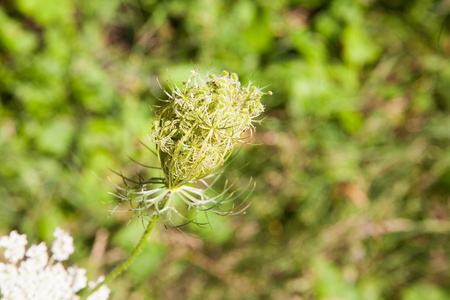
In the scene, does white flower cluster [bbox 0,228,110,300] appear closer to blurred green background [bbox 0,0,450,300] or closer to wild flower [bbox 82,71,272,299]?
wild flower [bbox 82,71,272,299]

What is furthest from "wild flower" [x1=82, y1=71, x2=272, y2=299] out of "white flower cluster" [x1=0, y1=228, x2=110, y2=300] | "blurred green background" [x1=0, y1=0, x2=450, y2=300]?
"blurred green background" [x1=0, y1=0, x2=450, y2=300]

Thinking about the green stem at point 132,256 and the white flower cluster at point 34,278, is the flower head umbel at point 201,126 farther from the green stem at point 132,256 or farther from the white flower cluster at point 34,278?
the white flower cluster at point 34,278

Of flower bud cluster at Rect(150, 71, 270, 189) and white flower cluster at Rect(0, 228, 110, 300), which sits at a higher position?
flower bud cluster at Rect(150, 71, 270, 189)

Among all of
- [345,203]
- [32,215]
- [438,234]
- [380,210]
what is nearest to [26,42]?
[32,215]

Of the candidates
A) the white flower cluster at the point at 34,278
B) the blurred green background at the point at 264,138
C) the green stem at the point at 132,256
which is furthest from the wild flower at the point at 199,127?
the blurred green background at the point at 264,138

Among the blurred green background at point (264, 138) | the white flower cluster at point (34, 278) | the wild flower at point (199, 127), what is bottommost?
the white flower cluster at point (34, 278)

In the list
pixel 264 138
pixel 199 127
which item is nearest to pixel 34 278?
pixel 199 127

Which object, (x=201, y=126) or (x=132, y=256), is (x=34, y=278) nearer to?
(x=132, y=256)
